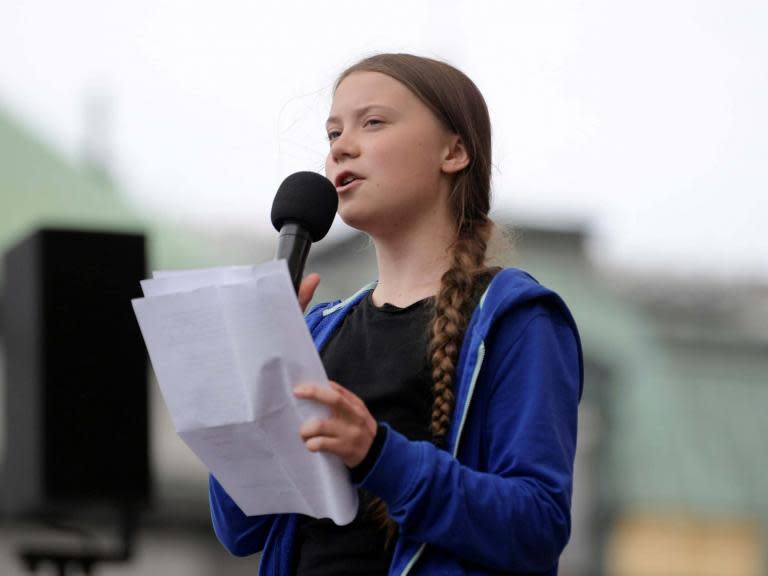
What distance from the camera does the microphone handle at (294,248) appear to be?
162 cm

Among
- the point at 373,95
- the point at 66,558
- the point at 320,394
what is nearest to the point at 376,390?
the point at 320,394

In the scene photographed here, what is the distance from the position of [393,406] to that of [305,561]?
21 centimetres

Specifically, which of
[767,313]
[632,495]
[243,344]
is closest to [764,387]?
[767,313]

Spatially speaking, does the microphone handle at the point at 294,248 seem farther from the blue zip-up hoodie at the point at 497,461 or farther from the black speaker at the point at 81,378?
the black speaker at the point at 81,378

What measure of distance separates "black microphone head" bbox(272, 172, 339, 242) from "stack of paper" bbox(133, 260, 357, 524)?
221mm

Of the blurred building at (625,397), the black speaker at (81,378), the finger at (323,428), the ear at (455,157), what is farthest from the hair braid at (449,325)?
the blurred building at (625,397)

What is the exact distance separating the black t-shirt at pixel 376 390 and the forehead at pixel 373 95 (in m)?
0.25

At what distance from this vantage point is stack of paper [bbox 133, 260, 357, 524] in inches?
58.8

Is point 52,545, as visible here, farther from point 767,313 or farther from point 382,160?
point 767,313

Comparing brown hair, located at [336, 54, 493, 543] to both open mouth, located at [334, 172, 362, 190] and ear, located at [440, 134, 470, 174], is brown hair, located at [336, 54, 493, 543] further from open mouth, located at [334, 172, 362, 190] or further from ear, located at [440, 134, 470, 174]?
open mouth, located at [334, 172, 362, 190]

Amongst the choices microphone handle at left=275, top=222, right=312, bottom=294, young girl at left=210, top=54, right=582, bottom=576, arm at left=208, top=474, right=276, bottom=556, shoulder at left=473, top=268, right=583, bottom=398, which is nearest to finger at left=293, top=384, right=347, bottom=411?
young girl at left=210, top=54, right=582, bottom=576

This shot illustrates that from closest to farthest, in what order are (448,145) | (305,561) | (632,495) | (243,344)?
1. (243,344)
2. (305,561)
3. (448,145)
4. (632,495)

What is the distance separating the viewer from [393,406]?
1.73 m

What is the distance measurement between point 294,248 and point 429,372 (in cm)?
22
